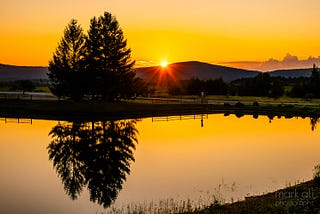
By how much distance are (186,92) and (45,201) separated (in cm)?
8332

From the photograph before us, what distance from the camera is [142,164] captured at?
24891mm

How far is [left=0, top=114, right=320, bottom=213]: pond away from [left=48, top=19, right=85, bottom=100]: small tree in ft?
67.1

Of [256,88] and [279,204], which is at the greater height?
[256,88]

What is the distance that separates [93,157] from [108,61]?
1565 inches

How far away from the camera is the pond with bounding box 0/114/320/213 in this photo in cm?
1816

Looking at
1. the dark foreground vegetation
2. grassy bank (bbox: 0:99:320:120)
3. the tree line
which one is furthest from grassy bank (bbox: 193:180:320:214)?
the tree line

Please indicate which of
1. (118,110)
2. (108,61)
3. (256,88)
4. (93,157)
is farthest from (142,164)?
(256,88)

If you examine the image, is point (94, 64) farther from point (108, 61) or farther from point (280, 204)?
point (280, 204)

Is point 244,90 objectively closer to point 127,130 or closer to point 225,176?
point 127,130

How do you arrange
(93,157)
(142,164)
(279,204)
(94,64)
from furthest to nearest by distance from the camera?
(94,64), (93,157), (142,164), (279,204)

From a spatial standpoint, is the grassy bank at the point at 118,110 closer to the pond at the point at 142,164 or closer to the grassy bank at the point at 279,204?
the pond at the point at 142,164

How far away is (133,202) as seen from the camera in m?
17.6

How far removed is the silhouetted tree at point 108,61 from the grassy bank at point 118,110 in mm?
3132

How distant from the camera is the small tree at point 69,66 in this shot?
2479 inches
